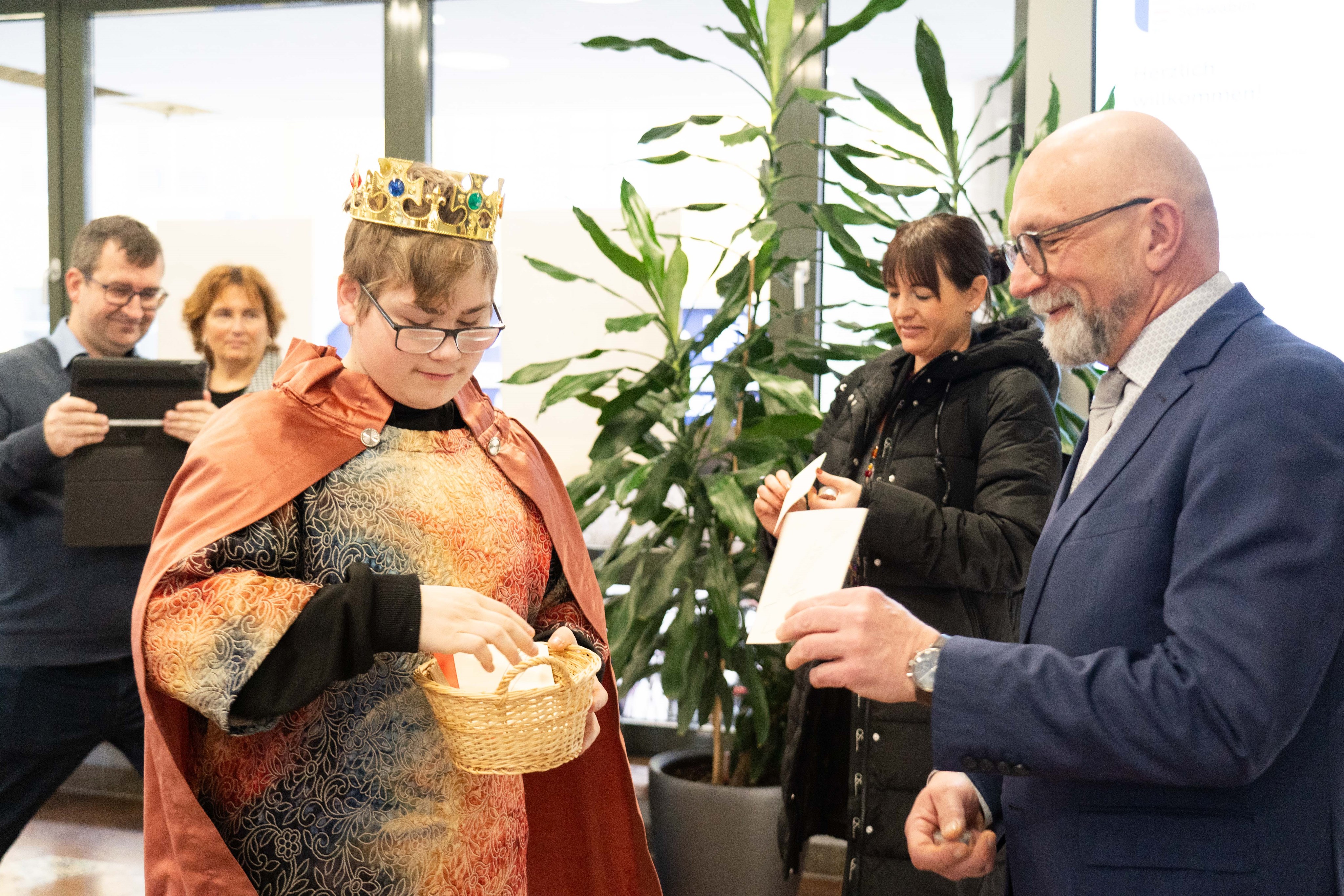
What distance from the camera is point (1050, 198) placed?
49.9 inches

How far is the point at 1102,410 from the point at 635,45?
2023 mm

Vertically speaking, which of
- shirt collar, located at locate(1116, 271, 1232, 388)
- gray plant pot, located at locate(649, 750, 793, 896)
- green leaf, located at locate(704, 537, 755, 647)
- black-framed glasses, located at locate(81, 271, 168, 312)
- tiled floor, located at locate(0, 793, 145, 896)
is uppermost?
black-framed glasses, located at locate(81, 271, 168, 312)

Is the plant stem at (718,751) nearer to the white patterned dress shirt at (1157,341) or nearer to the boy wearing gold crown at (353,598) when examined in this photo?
the boy wearing gold crown at (353,598)

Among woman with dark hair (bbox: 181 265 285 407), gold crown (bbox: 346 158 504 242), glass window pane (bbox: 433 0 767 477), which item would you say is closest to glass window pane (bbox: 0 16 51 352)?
woman with dark hair (bbox: 181 265 285 407)

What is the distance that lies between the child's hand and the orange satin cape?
224mm

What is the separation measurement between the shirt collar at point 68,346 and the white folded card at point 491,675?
1769 millimetres

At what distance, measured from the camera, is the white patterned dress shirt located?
3.99 ft

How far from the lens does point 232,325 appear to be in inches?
118

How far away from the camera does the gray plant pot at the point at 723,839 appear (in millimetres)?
2812

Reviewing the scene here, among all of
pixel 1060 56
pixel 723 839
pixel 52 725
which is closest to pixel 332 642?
pixel 52 725

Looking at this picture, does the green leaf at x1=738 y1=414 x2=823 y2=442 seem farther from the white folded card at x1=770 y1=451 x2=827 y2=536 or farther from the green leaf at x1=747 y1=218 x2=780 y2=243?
the white folded card at x1=770 y1=451 x2=827 y2=536

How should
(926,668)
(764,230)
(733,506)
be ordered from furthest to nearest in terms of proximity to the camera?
1. (764,230)
2. (733,506)
3. (926,668)

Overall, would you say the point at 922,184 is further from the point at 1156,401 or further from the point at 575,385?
the point at 1156,401

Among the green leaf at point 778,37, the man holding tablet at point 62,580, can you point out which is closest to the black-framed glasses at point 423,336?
the man holding tablet at point 62,580
